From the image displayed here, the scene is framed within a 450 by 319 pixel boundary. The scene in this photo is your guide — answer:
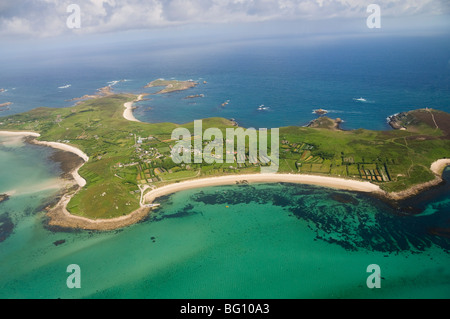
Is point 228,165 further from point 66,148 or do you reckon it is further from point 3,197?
point 66,148

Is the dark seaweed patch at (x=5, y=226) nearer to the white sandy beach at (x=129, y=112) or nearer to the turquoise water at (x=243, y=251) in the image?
the turquoise water at (x=243, y=251)

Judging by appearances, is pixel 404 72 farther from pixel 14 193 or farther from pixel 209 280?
pixel 14 193

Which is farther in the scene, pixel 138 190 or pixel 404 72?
pixel 404 72

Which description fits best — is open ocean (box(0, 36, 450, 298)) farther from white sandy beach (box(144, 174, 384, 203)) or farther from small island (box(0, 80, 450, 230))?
small island (box(0, 80, 450, 230))

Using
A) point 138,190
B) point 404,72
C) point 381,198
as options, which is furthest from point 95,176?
point 404,72

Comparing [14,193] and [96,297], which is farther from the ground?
[14,193]

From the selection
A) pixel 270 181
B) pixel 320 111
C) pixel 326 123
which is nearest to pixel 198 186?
pixel 270 181
